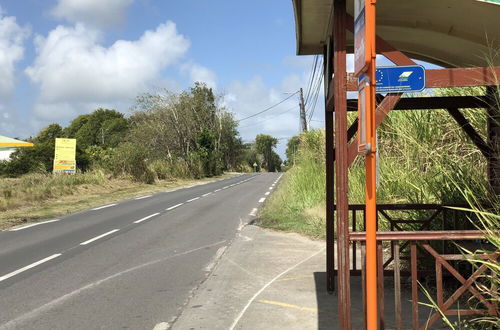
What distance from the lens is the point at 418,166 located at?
830 centimetres

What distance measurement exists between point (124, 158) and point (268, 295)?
25.1 m

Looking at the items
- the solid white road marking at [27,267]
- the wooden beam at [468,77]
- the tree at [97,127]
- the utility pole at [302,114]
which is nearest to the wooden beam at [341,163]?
the wooden beam at [468,77]

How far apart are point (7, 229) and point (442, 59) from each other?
11.3 m

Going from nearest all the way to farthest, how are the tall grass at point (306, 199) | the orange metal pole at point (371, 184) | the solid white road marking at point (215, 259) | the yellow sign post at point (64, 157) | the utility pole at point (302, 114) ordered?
the orange metal pole at point (371, 184) → the solid white road marking at point (215, 259) → the tall grass at point (306, 199) → the yellow sign post at point (64, 157) → the utility pole at point (302, 114)

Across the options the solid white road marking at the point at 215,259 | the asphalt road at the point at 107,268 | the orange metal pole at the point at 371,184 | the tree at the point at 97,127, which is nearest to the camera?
the orange metal pole at the point at 371,184

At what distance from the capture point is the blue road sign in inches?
115

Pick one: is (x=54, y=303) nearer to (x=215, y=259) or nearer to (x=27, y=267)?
(x=27, y=267)

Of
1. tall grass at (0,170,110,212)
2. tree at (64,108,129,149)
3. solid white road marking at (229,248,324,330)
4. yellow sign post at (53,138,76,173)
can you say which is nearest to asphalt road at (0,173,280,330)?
solid white road marking at (229,248,324,330)

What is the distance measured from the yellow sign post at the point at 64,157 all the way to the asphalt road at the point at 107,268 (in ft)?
42.9

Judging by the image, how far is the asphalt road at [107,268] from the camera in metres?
5.21

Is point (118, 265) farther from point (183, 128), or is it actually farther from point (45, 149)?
point (183, 128)

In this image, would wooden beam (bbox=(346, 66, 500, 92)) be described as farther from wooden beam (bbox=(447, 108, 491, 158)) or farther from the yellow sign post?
the yellow sign post

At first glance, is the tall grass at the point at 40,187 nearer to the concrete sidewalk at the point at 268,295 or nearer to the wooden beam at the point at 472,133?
the concrete sidewalk at the point at 268,295

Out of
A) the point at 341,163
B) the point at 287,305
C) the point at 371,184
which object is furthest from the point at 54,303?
the point at 371,184
